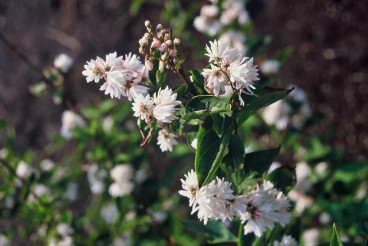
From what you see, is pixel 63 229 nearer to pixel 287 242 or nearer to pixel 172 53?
pixel 287 242

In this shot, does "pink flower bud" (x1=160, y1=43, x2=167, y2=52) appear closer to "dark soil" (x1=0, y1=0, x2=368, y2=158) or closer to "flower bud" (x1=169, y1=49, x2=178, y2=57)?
"flower bud" (x1=169, y1=49, x2=178, y2=57)

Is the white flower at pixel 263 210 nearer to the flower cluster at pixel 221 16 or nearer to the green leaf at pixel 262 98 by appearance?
the green leaf at pixel 262 98

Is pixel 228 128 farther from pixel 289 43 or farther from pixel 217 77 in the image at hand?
pixel 289 43

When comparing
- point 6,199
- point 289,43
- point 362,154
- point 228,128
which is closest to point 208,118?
point 228,128

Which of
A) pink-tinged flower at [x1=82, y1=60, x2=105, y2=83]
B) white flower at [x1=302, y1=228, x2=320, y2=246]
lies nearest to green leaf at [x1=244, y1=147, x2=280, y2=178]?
pink-tinged flower at [x1=82, y1=60, x2=105, y2=83]

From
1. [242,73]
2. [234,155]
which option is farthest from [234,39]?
[242,73]

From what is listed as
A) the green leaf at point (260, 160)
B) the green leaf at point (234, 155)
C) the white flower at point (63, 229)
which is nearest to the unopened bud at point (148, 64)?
the green leaf at point (234, 155)
